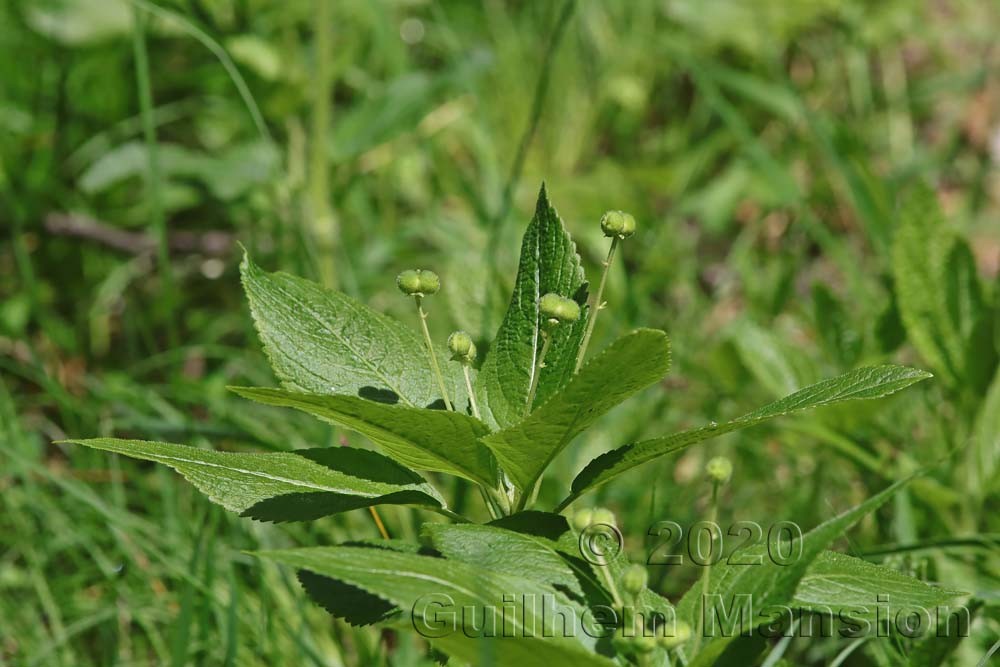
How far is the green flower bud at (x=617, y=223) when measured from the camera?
981 mm

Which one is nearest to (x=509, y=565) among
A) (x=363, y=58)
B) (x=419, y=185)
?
(x=419, y=185)

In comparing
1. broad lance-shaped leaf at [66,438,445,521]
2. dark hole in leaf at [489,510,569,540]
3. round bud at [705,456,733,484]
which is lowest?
dark hole in leaf at [489,510,569,540]

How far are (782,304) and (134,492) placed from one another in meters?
1.25

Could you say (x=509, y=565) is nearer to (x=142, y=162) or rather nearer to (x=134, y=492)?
(x=134, y=492)

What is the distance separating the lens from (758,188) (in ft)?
9.03

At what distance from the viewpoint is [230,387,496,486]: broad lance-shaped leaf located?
2.76ft

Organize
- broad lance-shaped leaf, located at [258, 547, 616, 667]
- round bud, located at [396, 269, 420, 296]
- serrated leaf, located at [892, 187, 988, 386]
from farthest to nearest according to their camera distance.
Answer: serrated leaf, located at [892, 187, 988, 386] < round bud, located at [396, 269, 420, 296] < broad lance-shaped leaf, located at [258, 547, 616, 667]

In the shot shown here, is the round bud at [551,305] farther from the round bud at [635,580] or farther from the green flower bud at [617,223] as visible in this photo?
the round bud at [635,580]

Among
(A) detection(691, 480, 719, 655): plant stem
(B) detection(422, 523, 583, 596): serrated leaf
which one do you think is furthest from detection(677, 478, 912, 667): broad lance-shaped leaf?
(B) detection(422, 523, 583, 596): serrated leaf

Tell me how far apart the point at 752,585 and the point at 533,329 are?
311 millimetres

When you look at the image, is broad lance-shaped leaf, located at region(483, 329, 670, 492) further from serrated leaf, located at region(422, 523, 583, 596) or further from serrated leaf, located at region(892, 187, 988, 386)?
serrated leaf, located at region(892, 187, 988, 386)

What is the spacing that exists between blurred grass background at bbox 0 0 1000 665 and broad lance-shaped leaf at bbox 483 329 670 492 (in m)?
0.52

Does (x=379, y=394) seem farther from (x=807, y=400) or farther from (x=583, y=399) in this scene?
(x=807, y=400)

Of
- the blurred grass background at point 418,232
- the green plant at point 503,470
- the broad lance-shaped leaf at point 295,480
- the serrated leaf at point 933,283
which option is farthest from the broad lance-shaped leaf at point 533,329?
the serrated leaf at point 933,283
